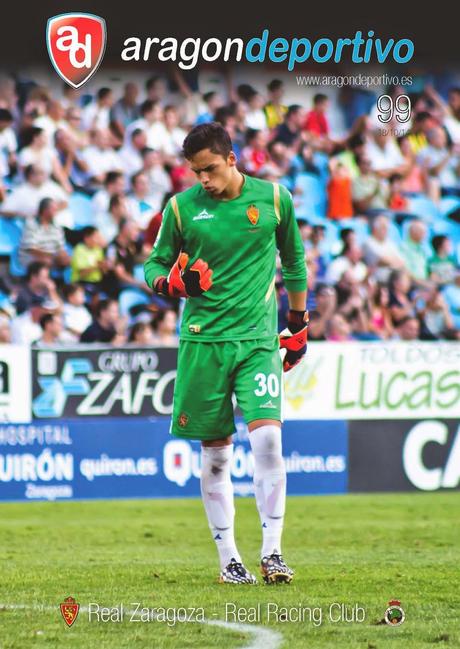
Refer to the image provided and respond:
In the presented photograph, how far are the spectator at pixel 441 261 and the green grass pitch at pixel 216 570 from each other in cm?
433

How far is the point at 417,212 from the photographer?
57.9 feet

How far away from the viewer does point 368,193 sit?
17.2 metres

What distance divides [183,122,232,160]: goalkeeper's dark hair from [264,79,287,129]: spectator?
1082 centimetres

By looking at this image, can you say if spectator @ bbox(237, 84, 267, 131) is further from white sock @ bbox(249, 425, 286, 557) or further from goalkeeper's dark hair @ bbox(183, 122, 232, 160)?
white sock @ bbox(249, 425, 286, 557)

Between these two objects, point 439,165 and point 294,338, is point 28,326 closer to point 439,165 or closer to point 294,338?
point 439,165

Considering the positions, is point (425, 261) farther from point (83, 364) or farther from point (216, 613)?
point (216, 613)

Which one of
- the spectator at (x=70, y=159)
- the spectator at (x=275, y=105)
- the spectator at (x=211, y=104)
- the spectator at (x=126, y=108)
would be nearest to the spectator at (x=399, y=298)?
the spectator at (x=275, y=105)

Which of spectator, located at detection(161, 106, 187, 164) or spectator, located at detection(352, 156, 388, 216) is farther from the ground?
spectator, located at detection(161, 106, 187, 164)

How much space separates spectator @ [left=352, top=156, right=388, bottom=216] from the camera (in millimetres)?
17078

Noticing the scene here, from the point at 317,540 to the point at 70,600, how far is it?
149 inches

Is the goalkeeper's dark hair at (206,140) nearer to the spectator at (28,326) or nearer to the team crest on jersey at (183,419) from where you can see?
the team crest on jersey at (183,419)

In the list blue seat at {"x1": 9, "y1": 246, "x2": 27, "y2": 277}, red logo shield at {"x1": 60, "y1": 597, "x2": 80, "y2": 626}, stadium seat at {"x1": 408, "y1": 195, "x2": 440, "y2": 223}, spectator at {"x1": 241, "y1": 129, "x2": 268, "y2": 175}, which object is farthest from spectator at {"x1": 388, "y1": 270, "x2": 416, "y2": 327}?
red logo shield at {"x1": 60, "y1": 597, "x2": 80, "y2": 626}

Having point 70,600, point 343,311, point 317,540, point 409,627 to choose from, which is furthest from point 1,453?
point 409,627

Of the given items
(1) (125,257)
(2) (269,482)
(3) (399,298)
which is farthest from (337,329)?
(2) (269,482)
